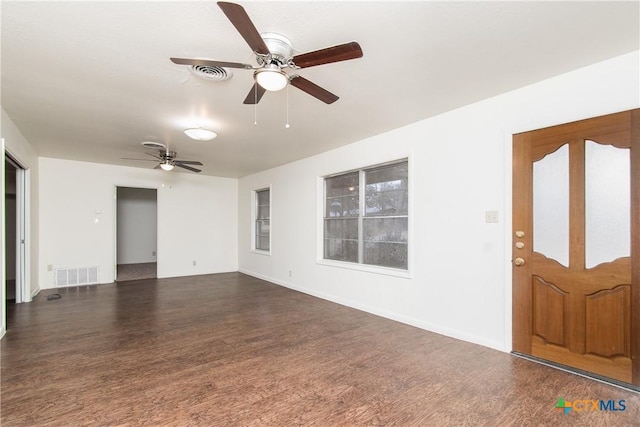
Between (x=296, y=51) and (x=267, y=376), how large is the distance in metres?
2.50

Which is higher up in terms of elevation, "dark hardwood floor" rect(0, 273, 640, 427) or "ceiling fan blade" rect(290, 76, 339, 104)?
"ceiling fan blade" rect(290, 76, 339, 104)

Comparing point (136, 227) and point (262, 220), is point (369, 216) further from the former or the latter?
point (136, 227)

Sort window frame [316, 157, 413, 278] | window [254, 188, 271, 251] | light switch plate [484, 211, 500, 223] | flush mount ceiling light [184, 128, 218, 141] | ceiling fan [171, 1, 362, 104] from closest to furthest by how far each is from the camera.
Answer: ceiling fan [171, 1, 362, 104] → light switch plate [484, 211, 500, 223] → flush mount ceiling light [184, 128, 218, 141] → window frame [316, 157, 413, 278] → window [254, 188, 271, 251]

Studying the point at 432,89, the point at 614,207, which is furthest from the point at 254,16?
the point at 614,207

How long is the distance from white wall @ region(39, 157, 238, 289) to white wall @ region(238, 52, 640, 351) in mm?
4265

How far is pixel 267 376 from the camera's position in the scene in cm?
242

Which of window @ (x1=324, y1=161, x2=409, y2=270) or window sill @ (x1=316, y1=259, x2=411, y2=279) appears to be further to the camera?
window @ (x1=324, y1=161, x2=409, y2=270)

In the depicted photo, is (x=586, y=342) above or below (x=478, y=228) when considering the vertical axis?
below

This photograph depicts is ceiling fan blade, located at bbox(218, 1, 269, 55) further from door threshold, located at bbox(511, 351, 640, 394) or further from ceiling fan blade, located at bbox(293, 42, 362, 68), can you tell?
door threshold, located at bbox(511, 351, 640, 394)

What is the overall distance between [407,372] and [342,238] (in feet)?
8.79

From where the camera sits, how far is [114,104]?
10.1 ft

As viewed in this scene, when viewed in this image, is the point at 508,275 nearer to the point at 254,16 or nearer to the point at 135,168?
the point at 254,16

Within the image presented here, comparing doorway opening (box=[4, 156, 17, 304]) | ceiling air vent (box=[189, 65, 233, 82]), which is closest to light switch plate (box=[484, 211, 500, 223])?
ceiling air vent (box=[189, 65, 233, 82])

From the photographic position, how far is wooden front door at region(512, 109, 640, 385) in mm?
2246
